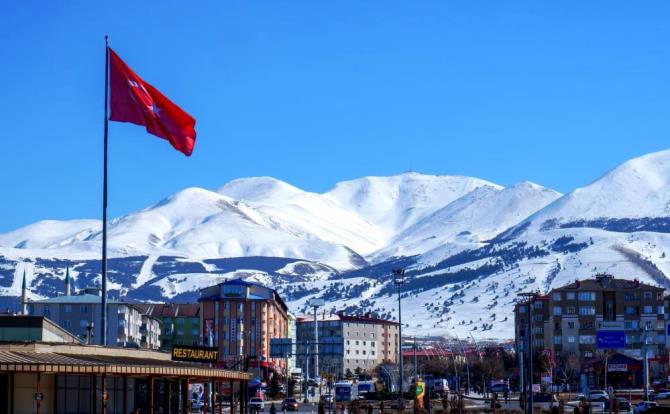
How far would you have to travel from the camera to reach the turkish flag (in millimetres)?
52781

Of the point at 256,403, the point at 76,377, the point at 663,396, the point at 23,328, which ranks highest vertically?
the point at 23,328

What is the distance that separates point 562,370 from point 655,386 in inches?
1158

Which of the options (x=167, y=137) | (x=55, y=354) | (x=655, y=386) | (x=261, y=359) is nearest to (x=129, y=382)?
(x=55, y=354)

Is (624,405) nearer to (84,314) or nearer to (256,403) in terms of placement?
(256,403)

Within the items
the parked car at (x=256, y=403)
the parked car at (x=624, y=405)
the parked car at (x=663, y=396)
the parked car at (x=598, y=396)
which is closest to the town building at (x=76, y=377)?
the parked car at (x=624, y=405)

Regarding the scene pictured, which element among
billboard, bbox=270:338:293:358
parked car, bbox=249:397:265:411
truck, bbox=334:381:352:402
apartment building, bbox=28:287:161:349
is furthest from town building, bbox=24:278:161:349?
parked car, bbox=249:397:265:411

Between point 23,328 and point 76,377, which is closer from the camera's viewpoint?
point 76,377

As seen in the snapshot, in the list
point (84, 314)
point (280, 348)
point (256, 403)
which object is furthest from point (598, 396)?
point (84, 314)

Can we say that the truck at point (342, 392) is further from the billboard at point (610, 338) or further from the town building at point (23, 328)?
the town building at point (23, 328)

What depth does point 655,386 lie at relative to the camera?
15650cm

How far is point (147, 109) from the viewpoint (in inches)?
2084

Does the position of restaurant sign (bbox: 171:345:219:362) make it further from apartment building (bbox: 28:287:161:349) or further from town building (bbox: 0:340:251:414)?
apartment building (bbox: 28:287:161:349)

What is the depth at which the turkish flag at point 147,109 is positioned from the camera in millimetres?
52781

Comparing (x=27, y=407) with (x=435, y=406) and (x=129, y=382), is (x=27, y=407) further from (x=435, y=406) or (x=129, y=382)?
(x=435, y=406)
